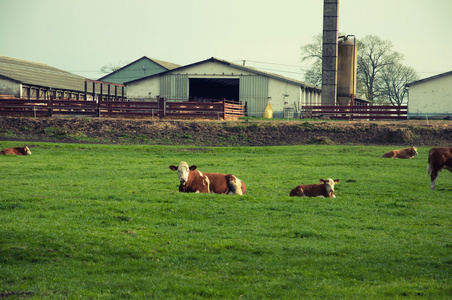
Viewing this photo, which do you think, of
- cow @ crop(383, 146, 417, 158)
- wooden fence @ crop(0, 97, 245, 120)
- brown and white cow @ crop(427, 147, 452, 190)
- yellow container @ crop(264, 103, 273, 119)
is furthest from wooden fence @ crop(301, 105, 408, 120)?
brown and white cow @ crop(427, 147, 452, 190)

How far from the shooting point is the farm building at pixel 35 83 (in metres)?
52.8

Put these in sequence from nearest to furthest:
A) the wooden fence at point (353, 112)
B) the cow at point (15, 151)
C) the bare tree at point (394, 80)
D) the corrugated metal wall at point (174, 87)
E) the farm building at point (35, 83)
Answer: the cow at point (15, 151) → the wooden fence at point (353, 112) → the corrugated metal wall at point (174, 87) → the farm building at point (35, 83) → the bare tree at point (394, 80)

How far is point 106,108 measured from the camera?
137 feet

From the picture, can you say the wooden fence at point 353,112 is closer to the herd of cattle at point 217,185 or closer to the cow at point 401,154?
the cow at point 401,154

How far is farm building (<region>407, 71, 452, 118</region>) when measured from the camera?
1854 inches

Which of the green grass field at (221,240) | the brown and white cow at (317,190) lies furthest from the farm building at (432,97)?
the brown and white cow at (317,190)

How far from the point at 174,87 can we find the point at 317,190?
3985cm

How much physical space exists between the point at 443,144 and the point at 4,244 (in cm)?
2880

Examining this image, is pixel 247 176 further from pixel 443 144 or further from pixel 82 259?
pixel 443 144

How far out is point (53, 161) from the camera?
22.8 m

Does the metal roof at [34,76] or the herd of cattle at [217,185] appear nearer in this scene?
the herd of cattle at [217,185]

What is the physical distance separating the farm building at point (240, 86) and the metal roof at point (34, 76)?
11.5 meters

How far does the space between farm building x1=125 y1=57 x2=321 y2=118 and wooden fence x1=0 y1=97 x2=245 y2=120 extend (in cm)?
947

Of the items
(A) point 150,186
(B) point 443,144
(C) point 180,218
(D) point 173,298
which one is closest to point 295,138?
(B) point 443,144
